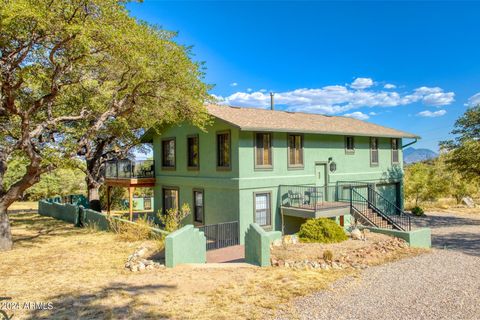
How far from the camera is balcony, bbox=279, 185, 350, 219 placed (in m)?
14.3

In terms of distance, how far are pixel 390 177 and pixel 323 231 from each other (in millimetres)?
10436

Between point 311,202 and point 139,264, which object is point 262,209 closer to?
point 311,202

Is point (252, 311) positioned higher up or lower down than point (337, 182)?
lower down

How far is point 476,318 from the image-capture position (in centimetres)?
649

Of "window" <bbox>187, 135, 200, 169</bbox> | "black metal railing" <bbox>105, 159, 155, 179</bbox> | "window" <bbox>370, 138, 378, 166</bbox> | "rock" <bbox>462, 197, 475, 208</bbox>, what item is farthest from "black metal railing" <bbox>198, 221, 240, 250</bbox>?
"rock" <bbox>462, 197, 475, 208</bbox>

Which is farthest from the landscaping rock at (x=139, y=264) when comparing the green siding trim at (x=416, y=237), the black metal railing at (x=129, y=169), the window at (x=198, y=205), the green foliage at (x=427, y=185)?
the green foliage at (x=427, y=185)

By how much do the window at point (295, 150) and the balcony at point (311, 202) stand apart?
4.32 feet

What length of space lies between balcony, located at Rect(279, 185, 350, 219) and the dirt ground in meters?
4.71


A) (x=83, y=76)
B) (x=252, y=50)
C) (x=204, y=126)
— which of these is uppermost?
(x=252, y=50)

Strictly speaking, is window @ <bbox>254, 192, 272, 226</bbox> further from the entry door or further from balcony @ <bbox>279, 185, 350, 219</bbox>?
the entry door

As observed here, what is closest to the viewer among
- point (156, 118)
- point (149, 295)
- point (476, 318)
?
point (476, 318)

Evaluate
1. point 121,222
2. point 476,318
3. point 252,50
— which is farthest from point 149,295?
point 252,50

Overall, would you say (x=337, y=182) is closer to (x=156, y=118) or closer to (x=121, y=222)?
(x=156, y=118)

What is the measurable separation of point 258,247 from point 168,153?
10.8 metres
